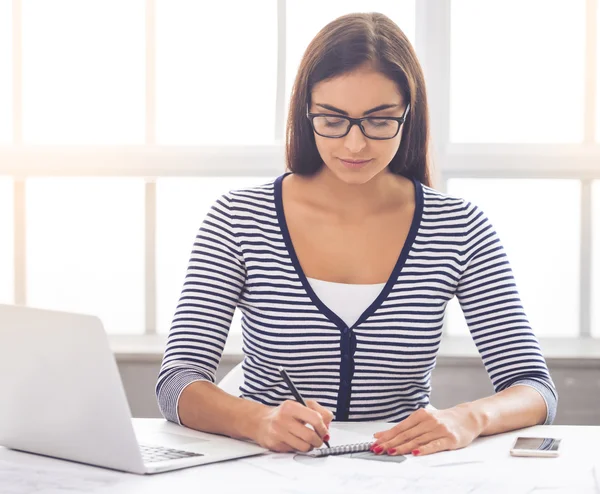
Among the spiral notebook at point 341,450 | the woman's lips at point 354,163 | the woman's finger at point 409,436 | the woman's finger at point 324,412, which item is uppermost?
the woman's lips at point 354,163

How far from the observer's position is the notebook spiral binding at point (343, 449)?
4.17ft

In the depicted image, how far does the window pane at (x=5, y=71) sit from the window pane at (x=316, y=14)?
→ 898 millimetres

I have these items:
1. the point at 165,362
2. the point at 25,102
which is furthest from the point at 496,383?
the point at 25,102

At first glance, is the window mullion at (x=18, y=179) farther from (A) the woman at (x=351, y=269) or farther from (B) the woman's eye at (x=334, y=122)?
(B) the woman's eye at (x=334, y=122)

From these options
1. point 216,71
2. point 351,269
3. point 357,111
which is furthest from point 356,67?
point 216,71

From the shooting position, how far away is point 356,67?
163 centimetres

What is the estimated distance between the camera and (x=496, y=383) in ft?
5.50

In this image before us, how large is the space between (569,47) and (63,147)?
1.63 metres

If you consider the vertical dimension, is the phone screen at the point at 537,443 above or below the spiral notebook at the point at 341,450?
below

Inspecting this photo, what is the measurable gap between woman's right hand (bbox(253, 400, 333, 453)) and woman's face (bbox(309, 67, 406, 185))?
0.50m

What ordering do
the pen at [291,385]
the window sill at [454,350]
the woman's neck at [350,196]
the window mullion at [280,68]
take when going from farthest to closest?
the window mullion at [280,68]
the window sill at [454,350]
the woman's neck at [350,196]
the pen at [291,385]

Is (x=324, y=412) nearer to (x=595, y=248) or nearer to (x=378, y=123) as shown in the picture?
(x=378, y=123)

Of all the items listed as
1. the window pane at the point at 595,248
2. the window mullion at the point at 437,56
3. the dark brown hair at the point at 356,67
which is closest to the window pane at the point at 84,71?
the window mullion at the point at 437,56

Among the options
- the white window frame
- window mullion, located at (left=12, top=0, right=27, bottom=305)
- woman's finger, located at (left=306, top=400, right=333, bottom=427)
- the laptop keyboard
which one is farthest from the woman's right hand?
window mullion, located at (left=12, top=0, right=27, bottom=305)
